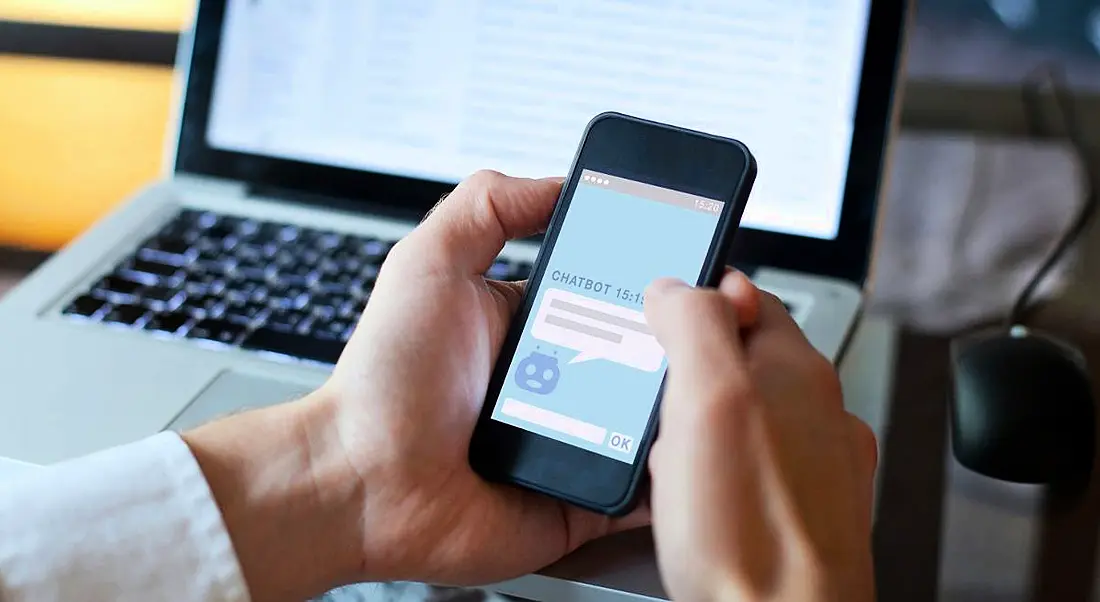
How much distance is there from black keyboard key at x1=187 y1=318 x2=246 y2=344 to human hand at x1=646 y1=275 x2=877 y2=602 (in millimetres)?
253

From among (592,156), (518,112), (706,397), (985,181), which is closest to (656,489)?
(706,397)

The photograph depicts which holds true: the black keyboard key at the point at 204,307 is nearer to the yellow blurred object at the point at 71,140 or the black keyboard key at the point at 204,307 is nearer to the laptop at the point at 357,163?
the laptop at the point at 357,163

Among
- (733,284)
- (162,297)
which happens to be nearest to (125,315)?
(162,297)

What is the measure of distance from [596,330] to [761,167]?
198 mm

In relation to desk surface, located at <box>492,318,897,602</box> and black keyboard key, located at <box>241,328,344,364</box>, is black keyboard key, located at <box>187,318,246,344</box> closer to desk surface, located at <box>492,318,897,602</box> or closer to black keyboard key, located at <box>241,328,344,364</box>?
black keyboard key, located at <box>241,328,344,364</box>

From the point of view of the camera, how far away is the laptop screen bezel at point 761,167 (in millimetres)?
555

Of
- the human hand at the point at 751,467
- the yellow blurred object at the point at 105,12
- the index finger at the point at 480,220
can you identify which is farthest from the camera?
the yellow blurred object at the point at 105,12

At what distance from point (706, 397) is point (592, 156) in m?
0.14

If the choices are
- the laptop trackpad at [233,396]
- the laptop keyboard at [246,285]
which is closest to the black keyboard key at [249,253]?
the laptop keyboard at [246,285]

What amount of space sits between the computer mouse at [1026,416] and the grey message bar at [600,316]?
0.61 ft

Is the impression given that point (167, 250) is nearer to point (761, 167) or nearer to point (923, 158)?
point (761, 167)

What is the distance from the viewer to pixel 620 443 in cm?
41

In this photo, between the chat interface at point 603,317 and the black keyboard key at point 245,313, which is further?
the black keyboard key at point 245,313

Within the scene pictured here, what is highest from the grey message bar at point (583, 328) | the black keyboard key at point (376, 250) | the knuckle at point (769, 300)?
the knuckle at point (769, 300)
